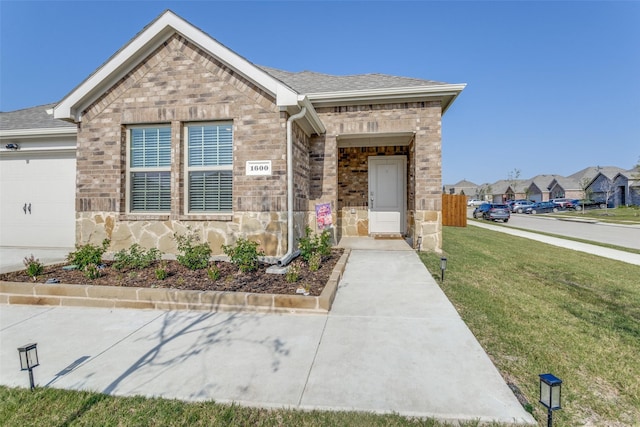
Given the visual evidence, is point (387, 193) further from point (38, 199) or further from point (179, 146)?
point (38, 199)

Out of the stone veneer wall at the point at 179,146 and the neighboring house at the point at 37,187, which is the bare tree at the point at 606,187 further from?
the neighboring house at the point at 37,187

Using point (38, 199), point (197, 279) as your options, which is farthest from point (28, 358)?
point (38, 199)

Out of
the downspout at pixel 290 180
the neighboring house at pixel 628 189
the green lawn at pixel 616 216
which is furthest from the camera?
the neighboring house at pixel 628 189

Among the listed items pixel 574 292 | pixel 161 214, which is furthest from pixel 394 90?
pixel 161 214

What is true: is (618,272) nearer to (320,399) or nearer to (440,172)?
(440,172)

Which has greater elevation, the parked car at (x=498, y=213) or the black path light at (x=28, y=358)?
the parked car at (x=498, y=213)

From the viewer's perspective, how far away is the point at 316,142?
830 centimetres

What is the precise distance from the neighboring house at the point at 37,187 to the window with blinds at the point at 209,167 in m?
4.49

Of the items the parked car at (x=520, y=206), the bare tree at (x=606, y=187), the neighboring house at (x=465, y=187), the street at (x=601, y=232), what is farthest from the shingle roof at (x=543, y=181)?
the street at (x=601, y=232)

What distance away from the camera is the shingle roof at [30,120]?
29.6ft

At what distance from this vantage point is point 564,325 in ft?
12.3

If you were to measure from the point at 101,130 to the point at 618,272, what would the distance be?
475 inches

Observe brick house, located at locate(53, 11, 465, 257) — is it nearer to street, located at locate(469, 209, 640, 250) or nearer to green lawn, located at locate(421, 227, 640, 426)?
green lawn, located at locate(421, 227, 640, 426)

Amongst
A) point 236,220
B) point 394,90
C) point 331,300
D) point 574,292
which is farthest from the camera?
point 394,90
